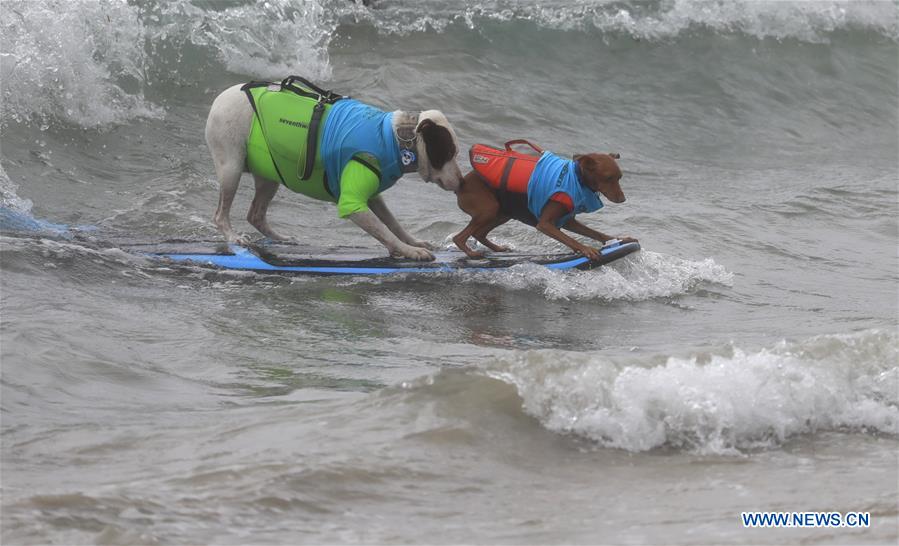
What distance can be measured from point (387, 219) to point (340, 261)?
2.15 feet

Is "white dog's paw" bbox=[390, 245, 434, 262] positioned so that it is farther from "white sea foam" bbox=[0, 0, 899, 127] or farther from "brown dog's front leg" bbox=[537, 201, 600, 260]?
"white sea foam" bbox=[0, 0, 899, 127]

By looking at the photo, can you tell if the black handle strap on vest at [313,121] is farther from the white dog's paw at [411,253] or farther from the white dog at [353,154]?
the white dog's paw at [411,253]

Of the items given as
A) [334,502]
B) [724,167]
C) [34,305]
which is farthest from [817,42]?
[334,502]

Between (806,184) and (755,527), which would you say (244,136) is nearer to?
(755,527)

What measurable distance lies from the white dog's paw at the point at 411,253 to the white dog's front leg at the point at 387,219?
19.0 inches

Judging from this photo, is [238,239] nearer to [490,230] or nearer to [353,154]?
[353,154]

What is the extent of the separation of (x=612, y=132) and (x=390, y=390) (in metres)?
10.1

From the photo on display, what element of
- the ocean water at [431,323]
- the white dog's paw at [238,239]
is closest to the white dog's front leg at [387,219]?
→ the ocean water at [431,323]

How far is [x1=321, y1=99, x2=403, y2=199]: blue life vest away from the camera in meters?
7.91

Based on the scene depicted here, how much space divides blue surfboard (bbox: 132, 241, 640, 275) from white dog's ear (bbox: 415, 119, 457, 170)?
2.26 ft

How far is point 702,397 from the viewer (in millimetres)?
4953

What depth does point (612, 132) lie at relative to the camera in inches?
575

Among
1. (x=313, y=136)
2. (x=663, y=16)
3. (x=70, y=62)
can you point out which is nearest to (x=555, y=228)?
(x=313, y=136)

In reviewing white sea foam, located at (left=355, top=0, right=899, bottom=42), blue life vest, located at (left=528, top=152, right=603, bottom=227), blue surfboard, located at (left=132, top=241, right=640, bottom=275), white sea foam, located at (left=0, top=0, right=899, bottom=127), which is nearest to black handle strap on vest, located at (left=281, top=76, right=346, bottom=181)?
blue surfboard, located at (left=132, top=241, right=640, bottom=275)
